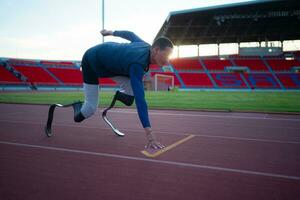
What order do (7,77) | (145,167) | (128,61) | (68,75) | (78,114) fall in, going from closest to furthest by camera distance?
1. (145,167)
2. (128,61)
3. (78,114)
4. (7,77)
5. (68,75)

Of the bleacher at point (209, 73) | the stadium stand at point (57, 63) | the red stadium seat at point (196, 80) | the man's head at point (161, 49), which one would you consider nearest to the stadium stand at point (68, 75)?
the bleacher at point (209, 73)

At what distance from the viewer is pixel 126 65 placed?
167 inches

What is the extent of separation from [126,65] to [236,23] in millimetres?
48691

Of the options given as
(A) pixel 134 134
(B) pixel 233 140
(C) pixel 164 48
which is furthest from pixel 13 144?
(B) pixel 233 140

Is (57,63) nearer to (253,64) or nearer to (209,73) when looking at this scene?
(209,73)

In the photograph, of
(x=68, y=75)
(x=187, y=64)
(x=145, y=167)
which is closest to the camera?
(x=145, y=167)

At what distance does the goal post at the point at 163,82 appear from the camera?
52.8 metres

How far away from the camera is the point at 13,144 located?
18.0 ft

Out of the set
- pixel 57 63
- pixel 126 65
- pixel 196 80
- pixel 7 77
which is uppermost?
pixel 126 65

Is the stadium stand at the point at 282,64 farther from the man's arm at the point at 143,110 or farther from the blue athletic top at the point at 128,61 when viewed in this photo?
the man's arm at the point at 143,110

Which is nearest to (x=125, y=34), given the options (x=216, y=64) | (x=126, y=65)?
(x=126, y=65)

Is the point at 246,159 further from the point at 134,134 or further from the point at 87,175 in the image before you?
the point at 134,134

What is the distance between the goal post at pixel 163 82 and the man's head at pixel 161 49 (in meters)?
48.2

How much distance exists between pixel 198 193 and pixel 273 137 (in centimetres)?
411
